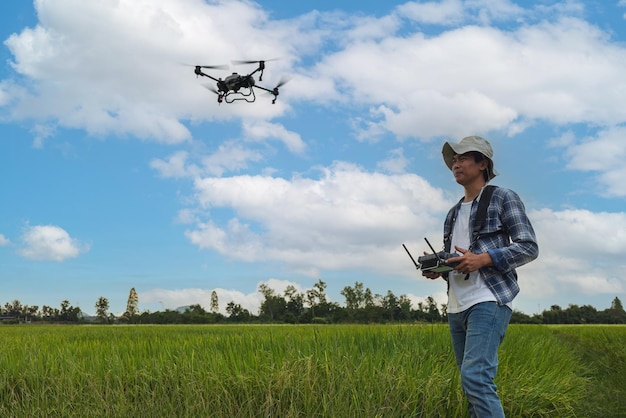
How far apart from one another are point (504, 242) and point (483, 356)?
74 cm

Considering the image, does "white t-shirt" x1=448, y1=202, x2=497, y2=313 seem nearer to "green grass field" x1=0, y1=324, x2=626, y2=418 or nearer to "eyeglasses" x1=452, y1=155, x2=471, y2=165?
"eyeglasses" x1=452, y1=155, x2=471, y2=165

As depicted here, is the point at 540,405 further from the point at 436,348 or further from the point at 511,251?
the point at 511,251

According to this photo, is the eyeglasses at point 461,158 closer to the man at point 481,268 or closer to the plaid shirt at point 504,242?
the man at point 481,268

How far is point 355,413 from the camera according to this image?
4.34 m

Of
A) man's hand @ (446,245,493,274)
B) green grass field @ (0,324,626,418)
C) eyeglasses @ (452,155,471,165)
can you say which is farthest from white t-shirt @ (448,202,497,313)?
green grass field @ (0,324,626,418)

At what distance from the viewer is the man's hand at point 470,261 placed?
128 inches

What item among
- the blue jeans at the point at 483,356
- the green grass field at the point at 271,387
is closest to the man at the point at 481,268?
the blue jeans at the point at 483,356

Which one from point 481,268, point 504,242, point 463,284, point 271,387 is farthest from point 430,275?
point 271,387

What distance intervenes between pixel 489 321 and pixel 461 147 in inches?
44.2

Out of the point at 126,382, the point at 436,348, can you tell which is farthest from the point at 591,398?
the point at 126,382

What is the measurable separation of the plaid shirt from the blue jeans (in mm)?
112

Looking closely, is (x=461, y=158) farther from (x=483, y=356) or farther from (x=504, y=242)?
(x=483, y=356)

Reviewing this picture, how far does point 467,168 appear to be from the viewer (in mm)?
3652

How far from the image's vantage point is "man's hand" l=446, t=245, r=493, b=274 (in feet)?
10.7
